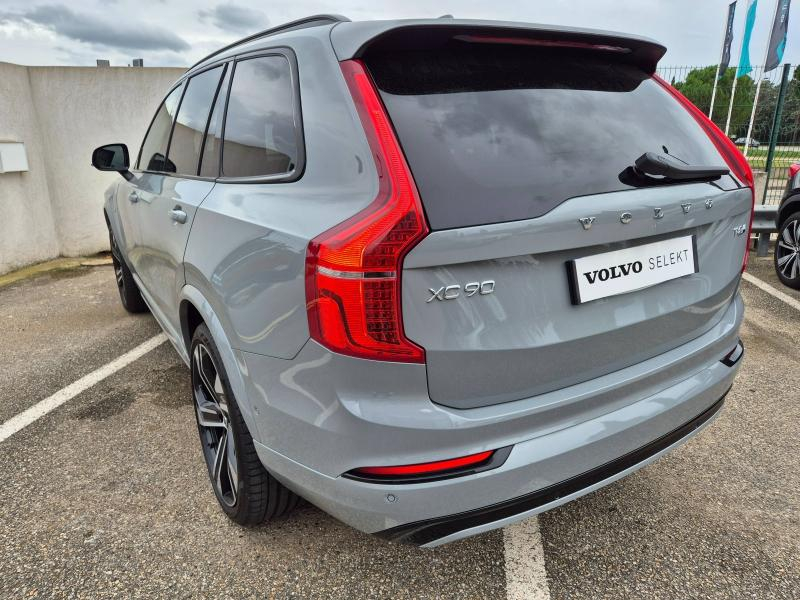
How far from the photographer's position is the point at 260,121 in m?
2.02

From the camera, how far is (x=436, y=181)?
143 centimetres

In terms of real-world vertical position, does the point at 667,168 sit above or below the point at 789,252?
above

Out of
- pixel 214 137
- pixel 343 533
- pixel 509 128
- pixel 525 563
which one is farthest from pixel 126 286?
pixel 509 128

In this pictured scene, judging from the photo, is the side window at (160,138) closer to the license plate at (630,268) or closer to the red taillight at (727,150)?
the license plate at (630,268)

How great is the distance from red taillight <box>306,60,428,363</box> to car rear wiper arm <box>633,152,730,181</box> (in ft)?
2.53

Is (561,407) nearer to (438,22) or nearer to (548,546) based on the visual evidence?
(548,546)

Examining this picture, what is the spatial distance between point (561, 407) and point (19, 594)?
1835 mm

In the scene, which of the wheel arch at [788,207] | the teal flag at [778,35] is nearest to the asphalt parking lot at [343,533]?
the wheel arch at [788,207]

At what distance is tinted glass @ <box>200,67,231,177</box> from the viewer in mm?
2330

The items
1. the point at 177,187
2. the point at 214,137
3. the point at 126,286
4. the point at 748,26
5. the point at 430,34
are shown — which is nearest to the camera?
the point at 430,34

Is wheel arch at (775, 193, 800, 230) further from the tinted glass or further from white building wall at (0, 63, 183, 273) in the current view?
white building wall at (0, 63, 183, 273)

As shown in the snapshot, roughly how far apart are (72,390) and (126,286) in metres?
1.39

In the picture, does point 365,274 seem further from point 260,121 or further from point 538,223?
point 260,121

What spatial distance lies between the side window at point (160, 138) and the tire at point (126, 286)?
3.45ft
